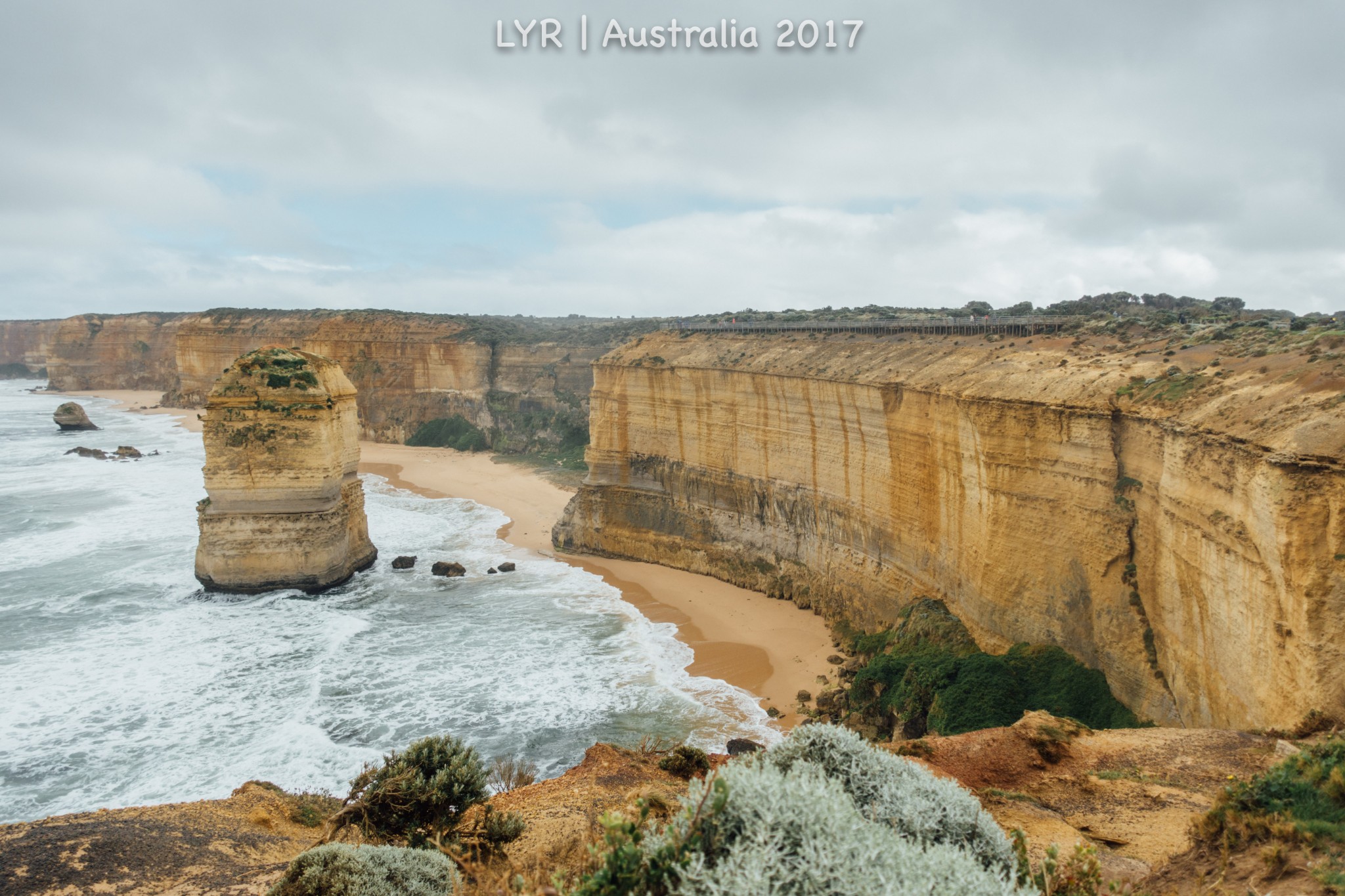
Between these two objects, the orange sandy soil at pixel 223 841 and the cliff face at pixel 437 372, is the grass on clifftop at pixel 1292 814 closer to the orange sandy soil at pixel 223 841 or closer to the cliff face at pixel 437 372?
the orange sandy soil at pixel 223 841

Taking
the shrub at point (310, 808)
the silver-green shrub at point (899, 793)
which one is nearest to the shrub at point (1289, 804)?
the silver-green shrub at point (899, 793)

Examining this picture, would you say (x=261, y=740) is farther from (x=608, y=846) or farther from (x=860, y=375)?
(x=860, y=375)

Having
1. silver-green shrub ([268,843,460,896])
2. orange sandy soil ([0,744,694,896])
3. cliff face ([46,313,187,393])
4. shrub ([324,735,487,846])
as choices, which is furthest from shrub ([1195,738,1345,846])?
cliff face ([46,313,187,393])

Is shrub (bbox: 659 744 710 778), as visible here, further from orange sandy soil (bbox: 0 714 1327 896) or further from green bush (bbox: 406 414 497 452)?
green bush (bbox: 406 414 497 452)

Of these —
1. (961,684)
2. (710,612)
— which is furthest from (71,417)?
(961,684)

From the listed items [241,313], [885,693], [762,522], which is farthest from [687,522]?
[241,313]

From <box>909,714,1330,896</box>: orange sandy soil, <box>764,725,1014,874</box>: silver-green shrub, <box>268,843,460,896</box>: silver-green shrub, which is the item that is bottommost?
<box>909,714,1330,896</box>: orange sandy soil

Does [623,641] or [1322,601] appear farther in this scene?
[623,641]
